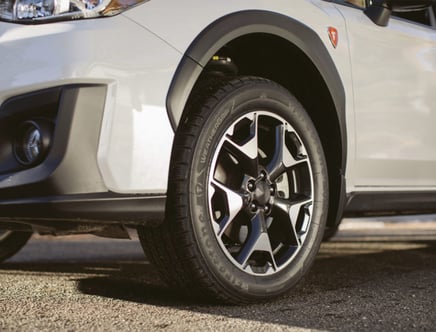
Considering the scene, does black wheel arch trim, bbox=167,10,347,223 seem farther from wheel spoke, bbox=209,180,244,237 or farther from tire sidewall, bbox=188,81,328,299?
wheel spoke, bbox=209,180,244,237

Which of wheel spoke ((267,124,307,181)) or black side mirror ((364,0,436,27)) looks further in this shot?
black side mirror ((364,0,436,27))

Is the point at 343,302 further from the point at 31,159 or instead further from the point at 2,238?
the point at 2,238

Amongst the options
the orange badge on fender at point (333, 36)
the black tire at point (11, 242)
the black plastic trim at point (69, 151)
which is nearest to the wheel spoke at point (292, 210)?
the orange badge on fender at point (333, 36)

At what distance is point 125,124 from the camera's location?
8.19 feet

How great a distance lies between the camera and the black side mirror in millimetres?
3398

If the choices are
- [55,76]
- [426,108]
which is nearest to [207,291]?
[55,76]

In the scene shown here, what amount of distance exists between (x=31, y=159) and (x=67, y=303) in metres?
0.70

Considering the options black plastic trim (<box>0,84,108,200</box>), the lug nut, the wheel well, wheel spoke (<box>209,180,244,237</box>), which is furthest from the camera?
the wheel well

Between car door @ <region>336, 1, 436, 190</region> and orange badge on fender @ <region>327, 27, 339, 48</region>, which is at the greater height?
orange badge on fender @ <region>327, 27, 339, 48</region>

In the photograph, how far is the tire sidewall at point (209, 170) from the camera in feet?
8.80

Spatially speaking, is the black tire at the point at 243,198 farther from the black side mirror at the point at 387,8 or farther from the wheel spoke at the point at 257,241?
the black side mirror at the point at 387,8

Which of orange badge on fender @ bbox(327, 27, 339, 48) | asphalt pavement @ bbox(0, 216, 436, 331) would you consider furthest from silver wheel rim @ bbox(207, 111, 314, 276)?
orange badge on fender @ bbox(327, 27, 339, 48)

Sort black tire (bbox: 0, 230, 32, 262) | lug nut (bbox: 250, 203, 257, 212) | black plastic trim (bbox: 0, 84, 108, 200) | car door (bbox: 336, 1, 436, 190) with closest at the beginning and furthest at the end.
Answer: black plastic trim (bbox: 0, 84, 108, 200), lug nut (bbox: 250, 203, 257, 212), car door (bbox: 336, 1, 436, 190), black tire (bbox: 0, 230, 32, 262)

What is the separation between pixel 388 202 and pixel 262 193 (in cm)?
88
